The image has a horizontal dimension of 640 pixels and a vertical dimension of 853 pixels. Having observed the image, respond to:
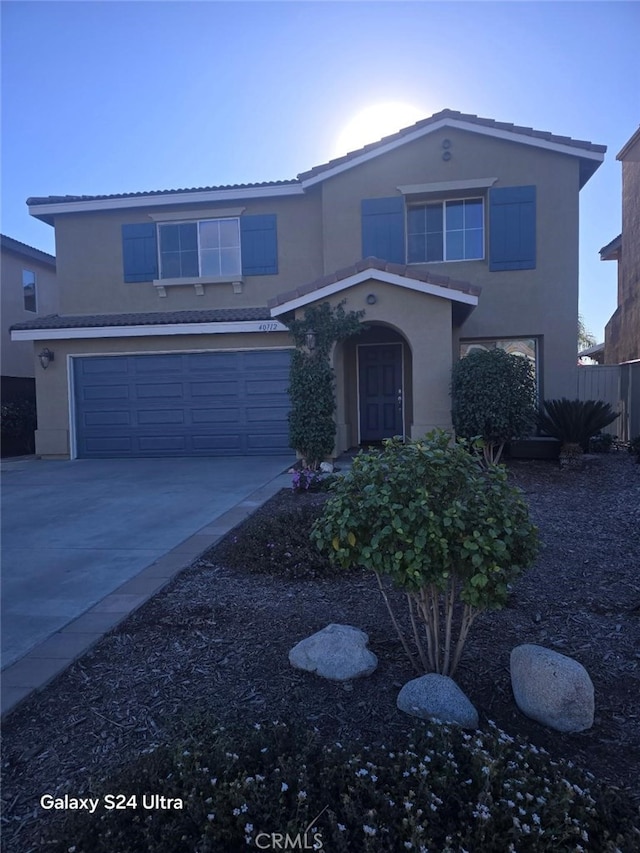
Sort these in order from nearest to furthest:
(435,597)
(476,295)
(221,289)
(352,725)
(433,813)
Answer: (433,813) < (352,725) < (435,597) < (476,295) < (221,289)

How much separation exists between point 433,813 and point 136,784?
118 cm

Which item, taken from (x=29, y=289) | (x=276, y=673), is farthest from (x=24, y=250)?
(x=276, y=673)

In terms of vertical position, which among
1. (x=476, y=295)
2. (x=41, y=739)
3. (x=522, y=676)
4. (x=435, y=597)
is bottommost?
(x=41, y=739)

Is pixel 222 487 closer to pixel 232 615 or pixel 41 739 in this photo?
pixel 232 615

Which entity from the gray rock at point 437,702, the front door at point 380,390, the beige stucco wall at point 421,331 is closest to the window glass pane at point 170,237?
the front door at point 380,390

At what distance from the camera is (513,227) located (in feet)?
40.2

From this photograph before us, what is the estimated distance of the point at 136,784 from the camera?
2445mm

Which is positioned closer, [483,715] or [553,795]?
[553,795]

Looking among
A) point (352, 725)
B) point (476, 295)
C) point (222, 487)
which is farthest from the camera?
point (476, 295)

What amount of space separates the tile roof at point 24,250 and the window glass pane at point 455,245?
1219cm

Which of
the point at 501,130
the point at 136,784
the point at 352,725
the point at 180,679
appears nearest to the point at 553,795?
the point at 352,725

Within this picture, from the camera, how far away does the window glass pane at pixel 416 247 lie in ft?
41.9

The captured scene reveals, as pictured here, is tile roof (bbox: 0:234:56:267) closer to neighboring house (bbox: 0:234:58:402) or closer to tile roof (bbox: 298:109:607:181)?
neighboring house (bbox: 0:234:58:402)

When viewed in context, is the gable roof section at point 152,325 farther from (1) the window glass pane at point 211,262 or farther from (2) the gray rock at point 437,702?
(2) the gray rock at point 437,702
